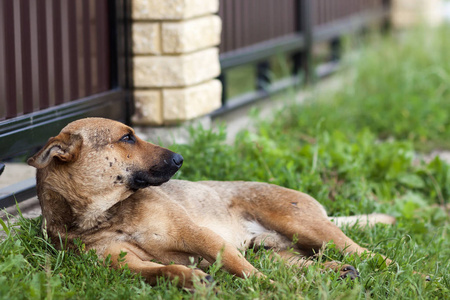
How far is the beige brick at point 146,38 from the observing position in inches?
221

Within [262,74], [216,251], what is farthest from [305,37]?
[216,251]

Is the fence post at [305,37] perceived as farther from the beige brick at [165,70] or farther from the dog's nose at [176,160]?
→ the dog's nose at [176,160]

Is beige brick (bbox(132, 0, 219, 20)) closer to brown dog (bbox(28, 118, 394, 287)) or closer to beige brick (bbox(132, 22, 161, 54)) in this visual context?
beige brick (bbox(132, 22, 161, 54))

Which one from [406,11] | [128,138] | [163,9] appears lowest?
[128,138]

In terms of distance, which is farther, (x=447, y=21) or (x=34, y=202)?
(x=447, y=21)

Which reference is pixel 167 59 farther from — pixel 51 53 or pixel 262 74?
pixel 262 74

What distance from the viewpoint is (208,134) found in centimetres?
536

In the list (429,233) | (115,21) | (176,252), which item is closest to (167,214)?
(176,252)

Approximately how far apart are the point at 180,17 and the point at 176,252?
105 inches

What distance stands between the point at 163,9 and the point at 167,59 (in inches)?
17.1

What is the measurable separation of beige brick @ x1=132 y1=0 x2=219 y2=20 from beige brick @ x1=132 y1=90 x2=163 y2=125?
668 mm

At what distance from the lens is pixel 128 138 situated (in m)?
3.52

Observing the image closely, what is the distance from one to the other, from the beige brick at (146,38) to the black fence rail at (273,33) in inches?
55.2

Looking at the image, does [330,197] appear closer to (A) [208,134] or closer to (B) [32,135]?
(A) [208,134]
